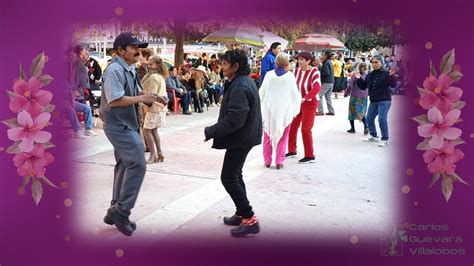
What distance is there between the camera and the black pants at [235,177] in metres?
3.66

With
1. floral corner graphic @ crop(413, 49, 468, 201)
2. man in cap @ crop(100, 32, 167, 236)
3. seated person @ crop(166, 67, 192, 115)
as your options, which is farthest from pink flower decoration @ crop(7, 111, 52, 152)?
seated person @ crop(166, 67, 192, 115)

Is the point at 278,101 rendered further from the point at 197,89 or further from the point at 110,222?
the point at 197,89

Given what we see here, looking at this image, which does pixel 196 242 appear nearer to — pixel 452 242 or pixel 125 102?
pixel 125 102

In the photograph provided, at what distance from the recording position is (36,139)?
3.30 meters

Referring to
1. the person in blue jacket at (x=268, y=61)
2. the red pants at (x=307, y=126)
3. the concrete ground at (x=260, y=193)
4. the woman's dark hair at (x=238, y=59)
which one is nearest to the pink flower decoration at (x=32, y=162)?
the concrete ground at (x=260, y=193)

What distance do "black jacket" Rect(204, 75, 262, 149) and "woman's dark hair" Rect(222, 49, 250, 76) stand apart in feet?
0.17

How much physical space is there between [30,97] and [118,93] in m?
0.61

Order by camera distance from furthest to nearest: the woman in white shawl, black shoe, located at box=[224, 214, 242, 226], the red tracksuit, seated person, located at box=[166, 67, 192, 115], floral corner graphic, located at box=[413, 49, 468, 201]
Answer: seated person, located at box=[166, 67, 192, 115] < the red tracksuit < the woman in white shawl < black shoe, located at box=[224, 214, 242, 226] < floral corner graphic, located at box=[413, 49, 468, 201]

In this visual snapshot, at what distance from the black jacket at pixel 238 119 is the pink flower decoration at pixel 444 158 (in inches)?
50.0

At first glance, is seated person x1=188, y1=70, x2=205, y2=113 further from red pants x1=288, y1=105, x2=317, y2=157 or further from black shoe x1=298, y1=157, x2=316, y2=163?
black shoe x1=298, y1=157, x2=316, y2=163

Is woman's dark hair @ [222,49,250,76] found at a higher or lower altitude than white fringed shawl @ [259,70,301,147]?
higher

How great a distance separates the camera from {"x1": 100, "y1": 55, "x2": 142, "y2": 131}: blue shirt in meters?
3.36

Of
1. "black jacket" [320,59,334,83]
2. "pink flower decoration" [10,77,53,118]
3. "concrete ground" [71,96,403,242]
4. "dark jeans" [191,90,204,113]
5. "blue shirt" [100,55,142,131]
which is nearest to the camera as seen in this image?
"pink flower decoration" [10,77,53,118]

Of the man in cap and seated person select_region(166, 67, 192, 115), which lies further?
seated person select_region(166, 67, 192, 115)
